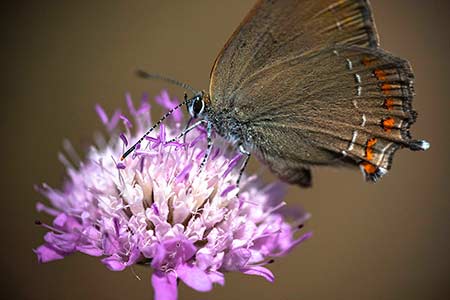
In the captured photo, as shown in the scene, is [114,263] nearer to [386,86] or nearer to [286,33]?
[286,33]

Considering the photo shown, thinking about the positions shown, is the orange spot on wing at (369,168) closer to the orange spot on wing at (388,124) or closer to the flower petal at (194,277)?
the orange spot on wing at (388,124)

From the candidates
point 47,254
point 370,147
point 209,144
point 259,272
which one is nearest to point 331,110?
point 370,147

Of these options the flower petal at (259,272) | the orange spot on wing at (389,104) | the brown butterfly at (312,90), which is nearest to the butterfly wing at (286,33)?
the brown butterfly at (312,90)

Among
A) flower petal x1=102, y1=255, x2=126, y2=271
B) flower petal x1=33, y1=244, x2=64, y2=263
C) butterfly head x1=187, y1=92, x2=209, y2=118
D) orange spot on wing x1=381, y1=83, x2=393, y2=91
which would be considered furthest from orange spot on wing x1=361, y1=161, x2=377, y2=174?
flower petal x1=33, y1=244, x2=64, y2=263

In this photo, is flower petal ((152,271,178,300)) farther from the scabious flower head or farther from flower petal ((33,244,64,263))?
flower petal ((33,244,64,263))

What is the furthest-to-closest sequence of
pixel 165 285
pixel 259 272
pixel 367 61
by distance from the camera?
pixel 367 61 → pixel 259 272 → pixel 165 285

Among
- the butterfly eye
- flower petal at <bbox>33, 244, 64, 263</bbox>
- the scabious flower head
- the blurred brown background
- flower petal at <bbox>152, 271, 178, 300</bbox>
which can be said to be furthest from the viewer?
the blurred brown background

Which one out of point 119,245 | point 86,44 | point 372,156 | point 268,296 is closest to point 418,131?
point 268,296

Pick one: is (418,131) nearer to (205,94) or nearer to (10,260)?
(205,94)
